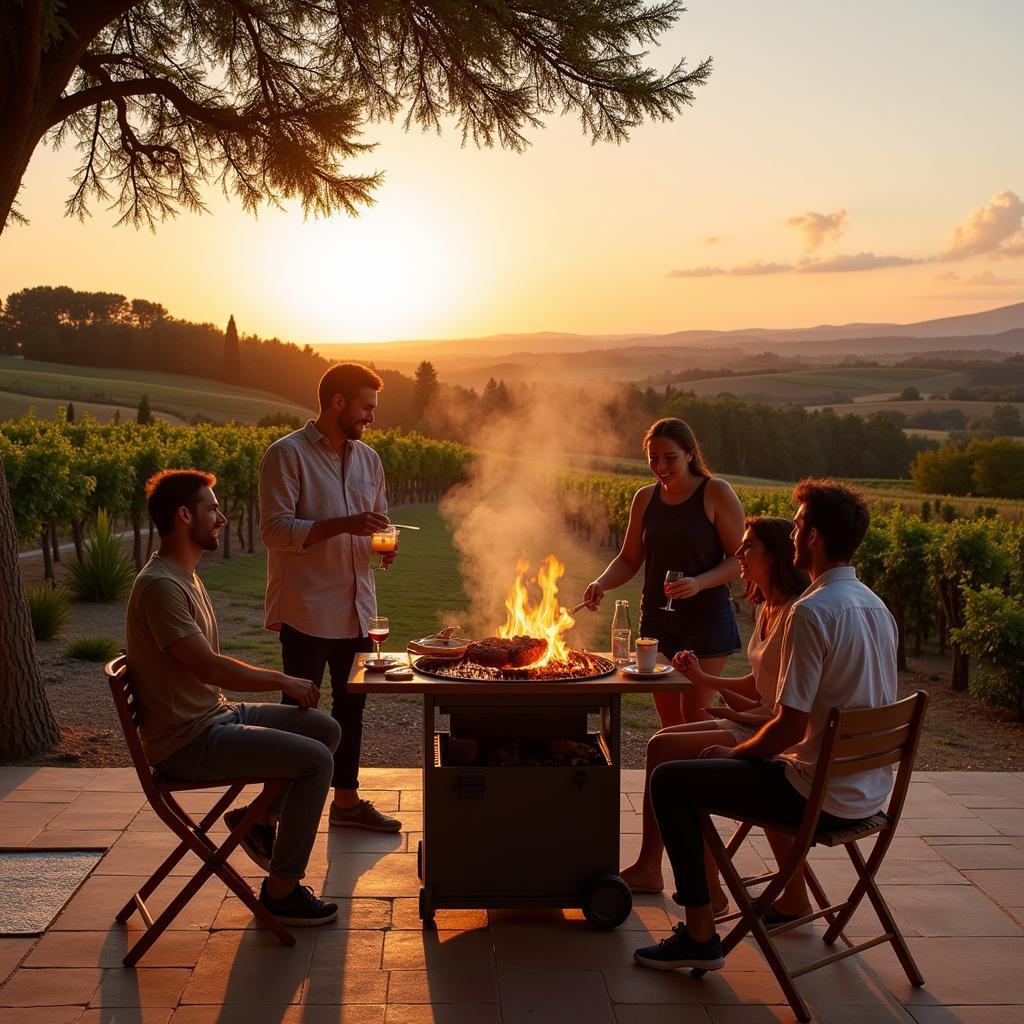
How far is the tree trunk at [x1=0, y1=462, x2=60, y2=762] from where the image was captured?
576 cm

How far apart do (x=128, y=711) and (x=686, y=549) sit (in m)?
2.16

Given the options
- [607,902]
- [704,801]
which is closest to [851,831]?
[704,801]

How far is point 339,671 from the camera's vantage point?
464 centimetres

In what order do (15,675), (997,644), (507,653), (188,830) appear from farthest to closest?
1. (997,644)
2. (15,675)
3. (507,653)
4. (188,830)

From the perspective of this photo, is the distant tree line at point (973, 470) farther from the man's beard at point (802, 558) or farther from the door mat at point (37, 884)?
the door mat at point (37, 884)

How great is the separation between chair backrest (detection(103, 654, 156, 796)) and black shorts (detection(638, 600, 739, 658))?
1.87 m

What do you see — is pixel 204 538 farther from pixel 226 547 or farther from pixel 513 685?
pixel 226 547

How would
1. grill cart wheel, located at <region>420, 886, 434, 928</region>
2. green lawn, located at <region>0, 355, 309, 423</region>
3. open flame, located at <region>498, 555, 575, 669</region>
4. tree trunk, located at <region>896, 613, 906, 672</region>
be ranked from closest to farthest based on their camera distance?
grill cart wheel, located at <region>420, 886, 434, 928</region>, open flame, located at <region>498, 555, 575, 669</region>, tree trunk, located at <region>896, 613, 906, 672</region>, green lawn, located at <region>0, 355, 309, 423</region>

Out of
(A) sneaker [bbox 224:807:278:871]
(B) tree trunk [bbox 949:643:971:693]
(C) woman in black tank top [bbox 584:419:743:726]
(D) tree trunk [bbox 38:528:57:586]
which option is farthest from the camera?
(D) tree trunk [bbox 38:528:57:586]

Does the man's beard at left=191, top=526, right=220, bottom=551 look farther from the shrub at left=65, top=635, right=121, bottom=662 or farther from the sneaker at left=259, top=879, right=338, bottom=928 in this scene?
the shrub at left=65, top=635, right=121, bottom=662

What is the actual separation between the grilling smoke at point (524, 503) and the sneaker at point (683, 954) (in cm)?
255

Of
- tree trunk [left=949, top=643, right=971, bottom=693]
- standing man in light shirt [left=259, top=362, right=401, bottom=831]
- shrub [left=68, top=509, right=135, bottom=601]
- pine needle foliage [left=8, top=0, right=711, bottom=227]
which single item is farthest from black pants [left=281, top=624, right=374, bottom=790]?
shrub [left=68, top=509, right=135, bottom=601]

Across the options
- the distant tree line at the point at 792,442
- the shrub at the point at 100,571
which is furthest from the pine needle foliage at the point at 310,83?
the distant tree line at the point at 792,442

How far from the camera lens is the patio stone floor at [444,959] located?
316 centimetres
